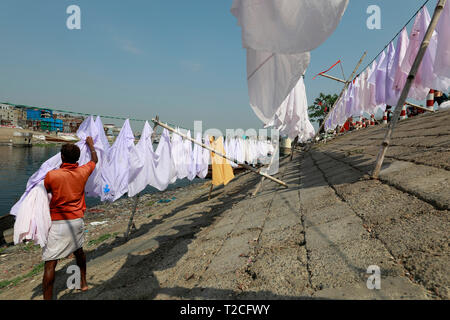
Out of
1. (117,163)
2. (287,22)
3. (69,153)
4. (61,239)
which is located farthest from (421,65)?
(117,163)

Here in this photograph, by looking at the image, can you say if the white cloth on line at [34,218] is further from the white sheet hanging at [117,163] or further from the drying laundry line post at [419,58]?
the drying laundry line post at [419,58]

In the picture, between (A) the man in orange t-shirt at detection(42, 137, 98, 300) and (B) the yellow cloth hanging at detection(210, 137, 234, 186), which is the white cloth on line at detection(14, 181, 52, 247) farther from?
(B) the yellow cloth hanging at detection(210, 137, 234, 186)

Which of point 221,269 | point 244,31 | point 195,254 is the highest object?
point 244,31

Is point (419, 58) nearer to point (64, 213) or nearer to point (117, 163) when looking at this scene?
point (64, 213)

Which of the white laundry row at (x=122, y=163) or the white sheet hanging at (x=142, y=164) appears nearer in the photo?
the white laundry row at (x=122, y=163)

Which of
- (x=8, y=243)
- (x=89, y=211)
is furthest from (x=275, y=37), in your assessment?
(x=89, y=211)

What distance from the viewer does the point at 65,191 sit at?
9.39 feet

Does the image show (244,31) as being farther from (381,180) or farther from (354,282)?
(381,180)

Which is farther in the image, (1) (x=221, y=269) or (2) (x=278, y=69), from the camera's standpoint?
(1) (x=221, y=269)

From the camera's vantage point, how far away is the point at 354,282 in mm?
1721

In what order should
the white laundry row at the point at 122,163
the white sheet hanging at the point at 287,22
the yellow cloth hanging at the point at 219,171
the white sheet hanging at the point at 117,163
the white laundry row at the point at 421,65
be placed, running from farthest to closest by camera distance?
the yellow cloth hanging at the point at 219,171 < the white sheet hanging at the point at 117,163 < the white laundry row at the point at 122,163 < the white laundry row at the point at 421,65 < the white sheet hanging at the point at 287,22

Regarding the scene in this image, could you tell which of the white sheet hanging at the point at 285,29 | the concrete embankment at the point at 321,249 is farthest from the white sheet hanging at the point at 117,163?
the white sheet hanging at the point at 285,29

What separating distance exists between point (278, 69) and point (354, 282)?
1.70 meters

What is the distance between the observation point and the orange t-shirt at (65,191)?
282 centimetres
